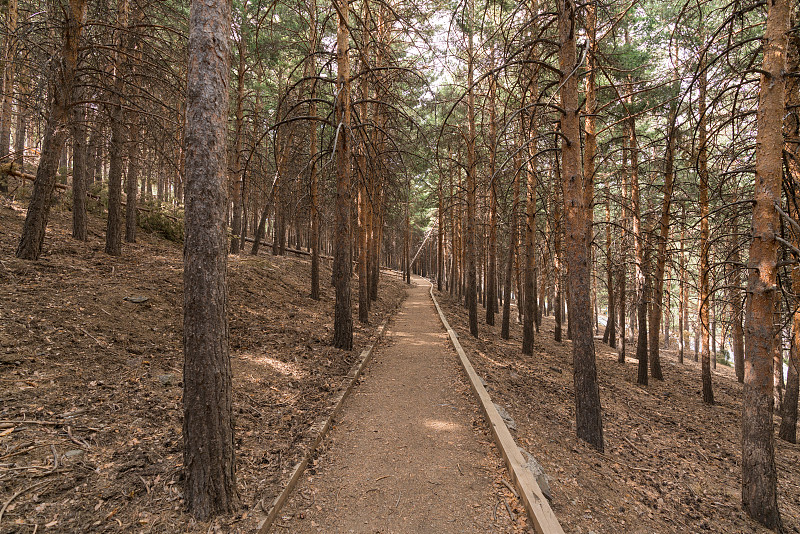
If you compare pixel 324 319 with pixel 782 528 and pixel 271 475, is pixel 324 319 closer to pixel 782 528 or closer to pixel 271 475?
pixel 271 475

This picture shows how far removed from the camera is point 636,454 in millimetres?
5672

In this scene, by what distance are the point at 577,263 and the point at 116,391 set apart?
635 cm

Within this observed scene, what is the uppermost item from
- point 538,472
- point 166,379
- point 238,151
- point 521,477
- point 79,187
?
point 238,151

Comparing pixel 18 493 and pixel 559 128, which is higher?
pixel 559 128

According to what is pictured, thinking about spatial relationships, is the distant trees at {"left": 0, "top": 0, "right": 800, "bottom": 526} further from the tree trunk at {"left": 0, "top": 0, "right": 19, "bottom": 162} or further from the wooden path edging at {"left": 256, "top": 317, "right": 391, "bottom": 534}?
the wooden path edging at {"left": 256, "top": 317, "right": 391, "bottom": 534}

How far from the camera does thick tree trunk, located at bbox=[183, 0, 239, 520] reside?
2947 mm

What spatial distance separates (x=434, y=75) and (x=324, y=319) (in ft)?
37.2

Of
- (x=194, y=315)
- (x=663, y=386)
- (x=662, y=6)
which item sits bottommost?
(x=663, y=386)

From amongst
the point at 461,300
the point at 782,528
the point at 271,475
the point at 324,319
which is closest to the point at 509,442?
the point at 271,475

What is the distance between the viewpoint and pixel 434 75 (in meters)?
14.8

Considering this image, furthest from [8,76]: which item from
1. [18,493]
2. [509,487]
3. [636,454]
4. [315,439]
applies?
[636,454]

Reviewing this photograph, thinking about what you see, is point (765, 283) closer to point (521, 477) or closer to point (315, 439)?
point (521, 477)

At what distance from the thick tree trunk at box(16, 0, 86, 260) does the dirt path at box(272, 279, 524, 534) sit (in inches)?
265

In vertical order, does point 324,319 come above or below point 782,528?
above
